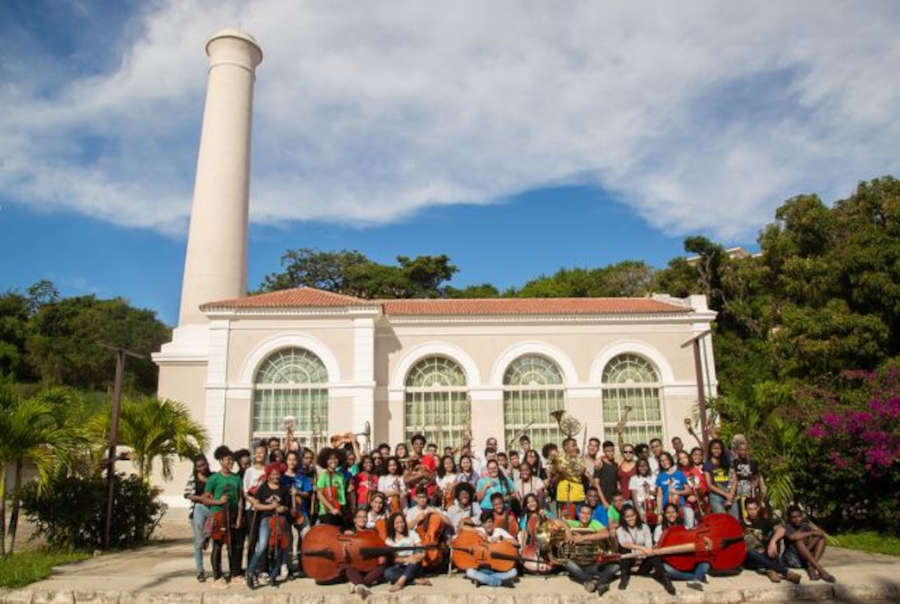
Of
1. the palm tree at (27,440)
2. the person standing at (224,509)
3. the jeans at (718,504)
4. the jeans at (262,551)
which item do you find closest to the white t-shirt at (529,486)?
the jeans at (718,504)

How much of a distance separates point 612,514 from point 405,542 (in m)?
2.54

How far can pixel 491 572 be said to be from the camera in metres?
7.16

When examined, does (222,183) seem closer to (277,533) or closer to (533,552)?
(277,533)

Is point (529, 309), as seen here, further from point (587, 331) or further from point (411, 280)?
point (411, 280)

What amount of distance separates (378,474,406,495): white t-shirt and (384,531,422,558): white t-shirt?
37.0 inches

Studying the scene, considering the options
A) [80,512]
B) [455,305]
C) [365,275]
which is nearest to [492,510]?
[80,512]

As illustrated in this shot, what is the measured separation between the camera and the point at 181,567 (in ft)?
27.8

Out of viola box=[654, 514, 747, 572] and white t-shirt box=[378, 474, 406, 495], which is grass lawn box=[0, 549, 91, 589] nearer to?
white t-shirt box=[378, 474, 406, 495]

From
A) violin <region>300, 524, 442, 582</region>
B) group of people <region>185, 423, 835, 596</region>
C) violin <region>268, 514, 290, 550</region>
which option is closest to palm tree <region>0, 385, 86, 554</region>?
group of people <region>185, 423, 835, 596</region>

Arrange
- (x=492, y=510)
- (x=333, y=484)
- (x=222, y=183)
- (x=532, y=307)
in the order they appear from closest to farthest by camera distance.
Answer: (x=492, y=510) → (x=333, y=484) → (x=532, y=307) → (x=222, y=183)

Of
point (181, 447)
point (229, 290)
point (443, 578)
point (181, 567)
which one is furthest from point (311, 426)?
point (443, 578)

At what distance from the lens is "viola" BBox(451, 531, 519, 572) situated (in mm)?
7164

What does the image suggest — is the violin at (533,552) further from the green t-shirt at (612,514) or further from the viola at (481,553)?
the green t-shirt at (612,514)

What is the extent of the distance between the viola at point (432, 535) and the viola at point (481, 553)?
192mm
